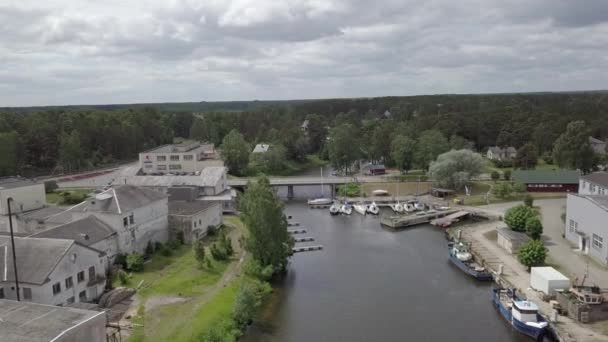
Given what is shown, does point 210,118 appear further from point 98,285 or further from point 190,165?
point 98,285

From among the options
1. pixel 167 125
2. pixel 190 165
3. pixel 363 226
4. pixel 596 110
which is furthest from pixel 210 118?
pixel 596 110

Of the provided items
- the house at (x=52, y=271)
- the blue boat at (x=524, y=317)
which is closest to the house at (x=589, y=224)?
the blue boat at (x=524, y=317)

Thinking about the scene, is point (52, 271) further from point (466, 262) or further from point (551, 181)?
point (551, 181)

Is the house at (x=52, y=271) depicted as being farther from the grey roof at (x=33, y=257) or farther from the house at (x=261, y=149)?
the house at (x=261, y=149)

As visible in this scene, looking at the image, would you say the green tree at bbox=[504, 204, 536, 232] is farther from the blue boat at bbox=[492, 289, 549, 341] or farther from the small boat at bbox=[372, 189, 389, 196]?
the small boat at bbox=[372, 189, 389, 196]

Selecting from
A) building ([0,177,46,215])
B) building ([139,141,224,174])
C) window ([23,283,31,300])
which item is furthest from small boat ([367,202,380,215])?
window ([23,283,31,300])

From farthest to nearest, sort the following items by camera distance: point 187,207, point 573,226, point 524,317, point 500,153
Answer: point 500,153 → point 187,207 → point 573,226 → point 524,317

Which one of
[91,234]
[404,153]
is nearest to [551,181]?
[404,153]
